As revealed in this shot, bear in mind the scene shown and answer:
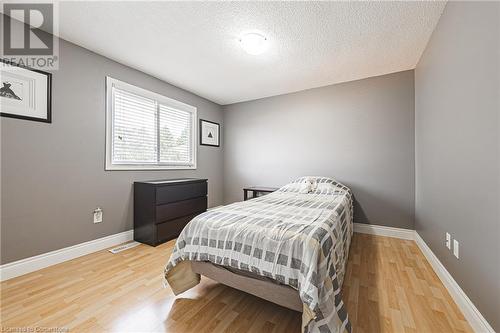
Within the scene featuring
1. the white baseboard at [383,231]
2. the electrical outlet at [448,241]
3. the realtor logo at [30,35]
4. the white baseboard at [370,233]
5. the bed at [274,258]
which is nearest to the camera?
the bed at [274,258]

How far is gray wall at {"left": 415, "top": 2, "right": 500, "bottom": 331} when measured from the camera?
43.2 inches

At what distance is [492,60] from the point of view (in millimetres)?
1104

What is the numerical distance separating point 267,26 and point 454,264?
2.61 meters

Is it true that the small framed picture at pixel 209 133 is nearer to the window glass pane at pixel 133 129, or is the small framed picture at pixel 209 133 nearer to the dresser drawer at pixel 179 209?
the window glass pane at pixel 133 129

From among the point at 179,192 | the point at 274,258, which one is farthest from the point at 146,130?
the point at 274,258

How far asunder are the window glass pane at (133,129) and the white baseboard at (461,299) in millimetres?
3596

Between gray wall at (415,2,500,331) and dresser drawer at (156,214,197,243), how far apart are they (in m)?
2.97

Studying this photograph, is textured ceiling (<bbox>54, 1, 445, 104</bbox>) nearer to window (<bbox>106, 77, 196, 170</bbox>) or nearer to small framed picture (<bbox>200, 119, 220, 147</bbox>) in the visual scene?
window (<bbox>106, 77, 196, 170</bbox>)

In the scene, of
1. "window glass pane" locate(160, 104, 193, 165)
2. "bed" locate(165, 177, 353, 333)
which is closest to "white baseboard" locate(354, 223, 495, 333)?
"bed" locate(165, 177, 353, 333)

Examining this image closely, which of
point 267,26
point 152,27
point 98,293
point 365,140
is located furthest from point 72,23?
point 365,140

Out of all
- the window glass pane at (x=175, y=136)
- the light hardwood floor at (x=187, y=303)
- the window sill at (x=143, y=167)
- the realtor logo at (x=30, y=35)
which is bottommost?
the light hardwood floor at (x=187, y=303)

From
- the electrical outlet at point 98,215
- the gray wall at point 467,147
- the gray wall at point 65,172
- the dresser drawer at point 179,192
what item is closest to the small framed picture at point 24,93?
the gray wall at point 65,172

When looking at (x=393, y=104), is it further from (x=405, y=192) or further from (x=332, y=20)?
(x=332, y=20)

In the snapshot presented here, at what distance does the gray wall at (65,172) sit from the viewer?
6.07ft
